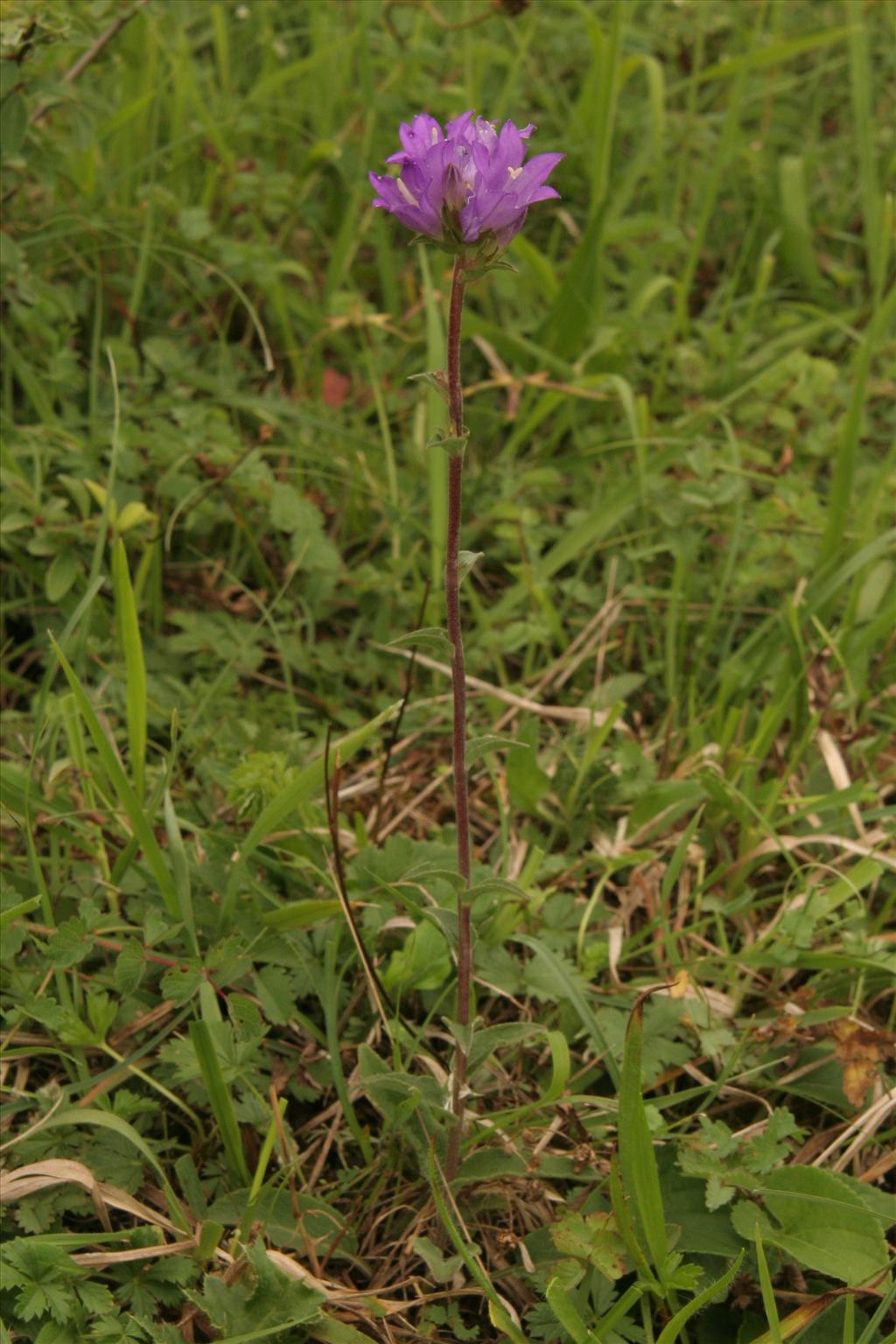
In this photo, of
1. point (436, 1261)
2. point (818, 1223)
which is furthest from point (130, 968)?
point (818, 1223)

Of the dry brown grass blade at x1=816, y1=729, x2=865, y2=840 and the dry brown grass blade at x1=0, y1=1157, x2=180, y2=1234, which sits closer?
the dry brown grass blade at x1=0, y1=1157, x2=180, y2=1234

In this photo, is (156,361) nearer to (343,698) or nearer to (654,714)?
(343,698)

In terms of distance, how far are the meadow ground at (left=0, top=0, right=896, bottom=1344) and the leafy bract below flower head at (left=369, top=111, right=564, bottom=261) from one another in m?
0.49

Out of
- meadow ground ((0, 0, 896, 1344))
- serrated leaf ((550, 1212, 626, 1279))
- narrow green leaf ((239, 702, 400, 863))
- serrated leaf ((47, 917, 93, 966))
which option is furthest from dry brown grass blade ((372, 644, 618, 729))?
serrated leaf ((550, 1212, 626, 1279))

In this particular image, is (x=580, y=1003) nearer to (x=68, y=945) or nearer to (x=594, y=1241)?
(x=594, y=1241)

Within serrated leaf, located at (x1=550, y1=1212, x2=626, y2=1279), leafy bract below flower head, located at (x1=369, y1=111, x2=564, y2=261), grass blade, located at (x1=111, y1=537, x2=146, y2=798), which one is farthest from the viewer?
grass blade, located at (x1=111, y1=537, x2=146, y2=798)

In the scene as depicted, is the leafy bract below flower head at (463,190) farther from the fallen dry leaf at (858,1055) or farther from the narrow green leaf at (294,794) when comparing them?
the fallen dry leaf at (858,1055)

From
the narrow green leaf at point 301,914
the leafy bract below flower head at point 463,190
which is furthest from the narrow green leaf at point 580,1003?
the leafy bract below flower head at point 463,190

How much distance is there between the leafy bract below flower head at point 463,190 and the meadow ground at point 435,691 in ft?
1.60

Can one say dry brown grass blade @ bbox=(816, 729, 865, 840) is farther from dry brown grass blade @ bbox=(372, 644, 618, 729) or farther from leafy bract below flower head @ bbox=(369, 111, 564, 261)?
leafy bract below flower head @ bbox=(369, 111, 564, 261)

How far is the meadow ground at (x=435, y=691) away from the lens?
1.75m

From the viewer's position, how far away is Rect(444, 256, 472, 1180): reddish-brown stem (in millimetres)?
1375

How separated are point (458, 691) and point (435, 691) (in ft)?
3.27

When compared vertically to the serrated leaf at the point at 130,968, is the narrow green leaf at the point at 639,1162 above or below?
below
